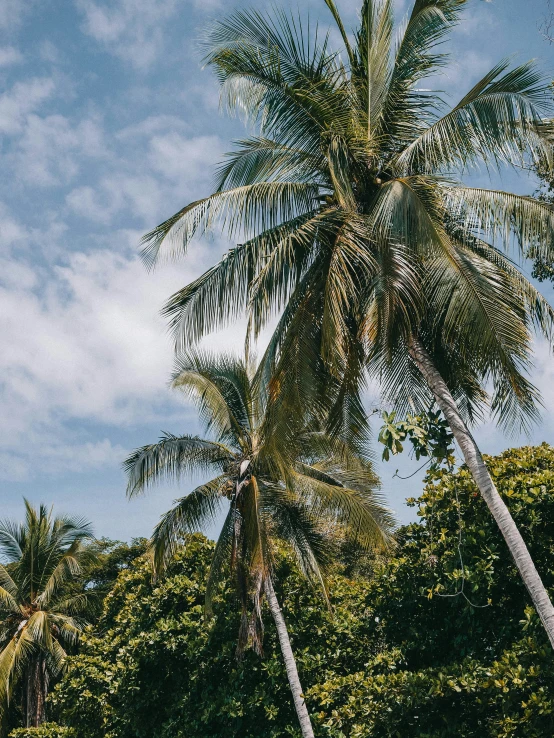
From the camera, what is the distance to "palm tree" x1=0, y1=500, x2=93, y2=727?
72.3ft

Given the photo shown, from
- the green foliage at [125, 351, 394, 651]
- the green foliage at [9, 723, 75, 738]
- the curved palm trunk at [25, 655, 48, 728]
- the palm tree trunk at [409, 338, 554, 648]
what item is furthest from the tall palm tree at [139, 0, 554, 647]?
the curved palm trunk at [25, 655, 48, 728]

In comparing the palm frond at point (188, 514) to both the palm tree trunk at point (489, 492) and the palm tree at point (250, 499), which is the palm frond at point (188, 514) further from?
the palm tree trunk at point (489, 492)

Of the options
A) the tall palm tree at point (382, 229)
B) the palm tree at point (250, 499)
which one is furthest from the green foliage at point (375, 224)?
the palm tree at point (250, 499)

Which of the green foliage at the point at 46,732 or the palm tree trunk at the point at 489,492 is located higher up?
the green foliage at the point at 46,732

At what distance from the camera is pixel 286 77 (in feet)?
30.1

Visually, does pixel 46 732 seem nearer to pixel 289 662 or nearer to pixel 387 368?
pixel 289 662

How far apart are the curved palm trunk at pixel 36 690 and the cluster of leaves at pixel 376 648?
19.7ft

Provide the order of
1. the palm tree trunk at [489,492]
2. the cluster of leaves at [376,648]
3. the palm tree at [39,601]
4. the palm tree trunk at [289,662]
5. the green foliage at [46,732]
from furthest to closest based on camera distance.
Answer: the palm tree at [39,601] → the green foliage at [46,732] → the palm tree trunk at [289,662] → the cluster of leaves at [376,648] → the palm tree trunk at [489,492]

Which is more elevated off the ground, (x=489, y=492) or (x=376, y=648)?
(x=376, y=648)

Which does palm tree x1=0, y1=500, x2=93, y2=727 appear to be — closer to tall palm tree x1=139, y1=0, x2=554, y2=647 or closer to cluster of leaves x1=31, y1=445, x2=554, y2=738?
cluster of leaves x1=31, y1=445, x2=554, y2=738

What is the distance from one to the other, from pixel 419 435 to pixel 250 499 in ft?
17.4

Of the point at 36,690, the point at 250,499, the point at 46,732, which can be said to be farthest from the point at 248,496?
the point at 36,690

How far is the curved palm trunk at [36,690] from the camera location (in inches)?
897

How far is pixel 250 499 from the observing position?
13.1 m
